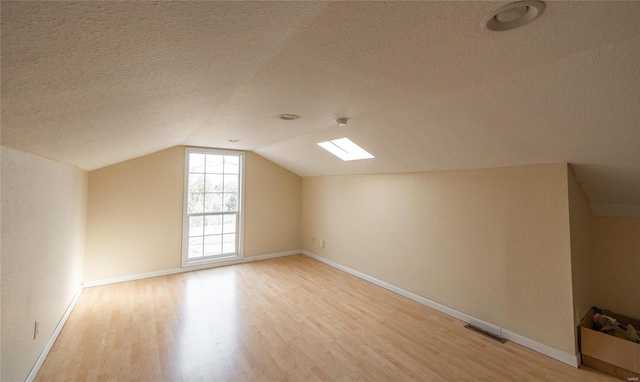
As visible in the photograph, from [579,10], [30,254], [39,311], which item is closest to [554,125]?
[579,10]

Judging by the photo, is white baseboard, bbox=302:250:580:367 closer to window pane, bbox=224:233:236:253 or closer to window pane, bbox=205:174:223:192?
window pane, bbox=224:233:236:253

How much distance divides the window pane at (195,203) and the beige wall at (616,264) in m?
5.29

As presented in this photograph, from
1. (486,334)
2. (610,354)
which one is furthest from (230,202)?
(610,354)

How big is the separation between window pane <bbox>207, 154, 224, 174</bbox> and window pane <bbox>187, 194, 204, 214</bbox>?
0.49 metres

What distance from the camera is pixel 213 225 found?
5.02m

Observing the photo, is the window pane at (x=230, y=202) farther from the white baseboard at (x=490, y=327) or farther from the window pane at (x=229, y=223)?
the white baseboard at (x=490, y=327)

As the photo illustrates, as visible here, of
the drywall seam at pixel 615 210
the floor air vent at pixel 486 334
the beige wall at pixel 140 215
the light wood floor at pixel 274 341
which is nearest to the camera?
the light wood floor at pixel 274 341

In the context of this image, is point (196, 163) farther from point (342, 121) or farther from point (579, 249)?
point (579, 249)

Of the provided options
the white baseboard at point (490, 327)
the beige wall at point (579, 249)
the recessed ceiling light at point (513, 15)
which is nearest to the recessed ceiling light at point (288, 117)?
the recessed ceiling light at point (513, 15)

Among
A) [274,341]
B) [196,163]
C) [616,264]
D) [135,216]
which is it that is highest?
[196,163]

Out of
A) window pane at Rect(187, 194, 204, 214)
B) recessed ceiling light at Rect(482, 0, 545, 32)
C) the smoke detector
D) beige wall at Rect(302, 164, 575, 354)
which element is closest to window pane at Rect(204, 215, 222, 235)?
window pane at Rect(187, 194, 204, 214)

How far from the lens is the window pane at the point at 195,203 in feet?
15.5

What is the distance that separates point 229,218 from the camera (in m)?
5.19

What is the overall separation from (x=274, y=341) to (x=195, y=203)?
10.1 feet
